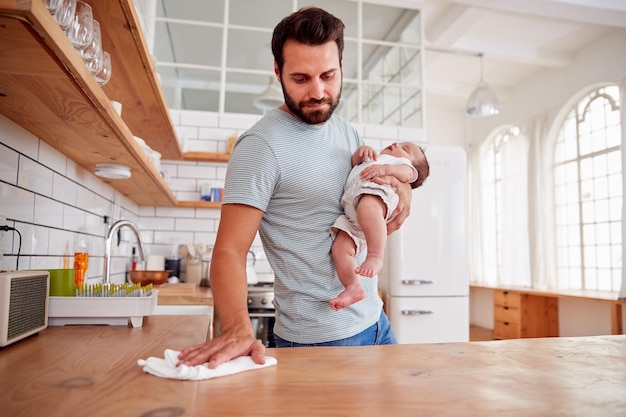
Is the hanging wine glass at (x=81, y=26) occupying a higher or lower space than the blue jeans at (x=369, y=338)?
higher

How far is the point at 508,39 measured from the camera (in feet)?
17.5

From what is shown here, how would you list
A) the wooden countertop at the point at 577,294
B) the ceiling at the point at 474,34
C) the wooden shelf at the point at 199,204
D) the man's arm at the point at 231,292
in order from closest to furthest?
1. the man's arm at the point at 231,292
2. the wooden shelf at the point at 199,204
3. the ceiling at the point at 474,34
4. the wooden countertop at the point at 577,294

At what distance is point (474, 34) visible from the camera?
5.20m

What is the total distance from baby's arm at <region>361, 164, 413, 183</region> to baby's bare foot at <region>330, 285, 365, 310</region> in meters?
0.32

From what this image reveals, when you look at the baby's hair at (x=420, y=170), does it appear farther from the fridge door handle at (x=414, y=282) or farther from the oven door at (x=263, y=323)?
the fridge door handle at (x=414, y=282)

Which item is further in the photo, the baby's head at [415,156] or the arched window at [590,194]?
the arched window at [590,194]

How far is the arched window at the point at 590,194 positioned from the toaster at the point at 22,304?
5601 millimetres

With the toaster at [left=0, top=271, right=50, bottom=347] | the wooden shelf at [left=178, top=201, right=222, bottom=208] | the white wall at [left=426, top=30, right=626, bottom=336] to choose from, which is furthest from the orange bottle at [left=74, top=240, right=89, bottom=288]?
the white wall at [left=426, top=30, right=626, bottom=336]

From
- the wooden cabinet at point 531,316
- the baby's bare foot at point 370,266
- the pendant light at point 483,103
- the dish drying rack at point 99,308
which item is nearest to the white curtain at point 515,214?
the wooden cabinet at point 531,316

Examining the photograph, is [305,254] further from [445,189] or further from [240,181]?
[445,189]

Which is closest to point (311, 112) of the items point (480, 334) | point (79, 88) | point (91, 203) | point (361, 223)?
point (361, 223)

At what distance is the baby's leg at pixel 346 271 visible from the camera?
3.71 feet

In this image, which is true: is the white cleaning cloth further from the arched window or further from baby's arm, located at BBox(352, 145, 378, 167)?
the arched window

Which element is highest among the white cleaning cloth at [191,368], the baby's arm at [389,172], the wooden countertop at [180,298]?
the baby's arm at [389,172]
